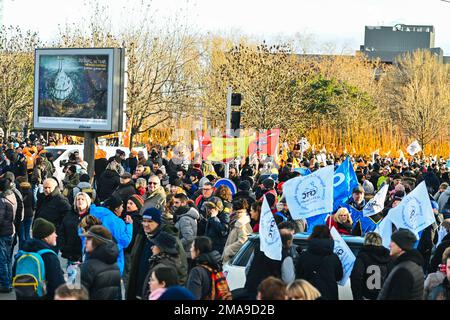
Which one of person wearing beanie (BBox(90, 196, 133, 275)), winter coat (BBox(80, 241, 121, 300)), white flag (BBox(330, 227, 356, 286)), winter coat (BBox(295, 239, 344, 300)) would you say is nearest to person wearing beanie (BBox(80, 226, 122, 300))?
winter coat (BBox(80, 241, 121, 300))

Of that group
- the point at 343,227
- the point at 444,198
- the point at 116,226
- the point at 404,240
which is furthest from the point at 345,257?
the point at 444,198

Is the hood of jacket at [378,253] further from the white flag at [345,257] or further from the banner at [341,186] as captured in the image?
the banner at [341,186]

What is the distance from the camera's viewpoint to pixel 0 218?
11.9m

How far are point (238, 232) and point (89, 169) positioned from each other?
33.3 feet

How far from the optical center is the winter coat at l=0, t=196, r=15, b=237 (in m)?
12.0

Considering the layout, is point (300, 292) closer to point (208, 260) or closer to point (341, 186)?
point (208, 260)

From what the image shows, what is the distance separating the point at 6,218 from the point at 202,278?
5050mm

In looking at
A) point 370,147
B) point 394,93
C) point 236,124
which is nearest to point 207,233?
point 236,124

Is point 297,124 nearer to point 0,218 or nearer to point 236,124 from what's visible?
point 236,124

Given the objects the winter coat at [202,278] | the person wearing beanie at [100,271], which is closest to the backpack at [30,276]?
the person wearing beanie at [100,271]

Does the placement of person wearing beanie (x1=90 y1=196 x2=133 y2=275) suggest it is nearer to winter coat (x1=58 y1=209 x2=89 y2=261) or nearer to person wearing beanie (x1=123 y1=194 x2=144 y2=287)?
winter coat (x1=58 y1=209 x2=89 y2=261)

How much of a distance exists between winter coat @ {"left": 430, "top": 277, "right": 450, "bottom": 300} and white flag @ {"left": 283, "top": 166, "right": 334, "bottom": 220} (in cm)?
366

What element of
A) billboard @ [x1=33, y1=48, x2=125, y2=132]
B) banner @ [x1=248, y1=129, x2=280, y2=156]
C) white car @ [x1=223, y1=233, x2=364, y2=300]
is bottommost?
white car @ [x1=223, y1=233, x2=364, y2=300]

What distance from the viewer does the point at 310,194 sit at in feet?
37.8
